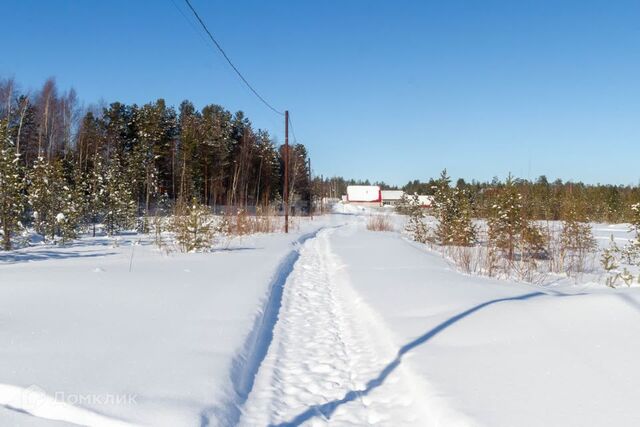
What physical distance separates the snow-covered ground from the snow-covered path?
0.06 ft

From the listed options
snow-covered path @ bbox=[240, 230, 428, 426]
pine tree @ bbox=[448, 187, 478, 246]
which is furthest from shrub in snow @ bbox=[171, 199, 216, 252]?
pine tree @ bbox=[448, 187, 478, 246]

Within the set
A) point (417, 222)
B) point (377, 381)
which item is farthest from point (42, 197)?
point (377, 381)

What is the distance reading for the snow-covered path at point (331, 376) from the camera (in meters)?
3.15

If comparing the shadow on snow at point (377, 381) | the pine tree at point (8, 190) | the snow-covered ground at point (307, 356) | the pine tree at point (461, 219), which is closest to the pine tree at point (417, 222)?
the pine tree at point (461, 219)

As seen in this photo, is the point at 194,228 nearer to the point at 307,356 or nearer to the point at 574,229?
the point at 307,356

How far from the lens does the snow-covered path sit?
10.3 feet

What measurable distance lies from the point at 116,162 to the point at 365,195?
3265 inches

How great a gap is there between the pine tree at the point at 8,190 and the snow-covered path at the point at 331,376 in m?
10.7

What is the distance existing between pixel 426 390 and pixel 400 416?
1.14 feet

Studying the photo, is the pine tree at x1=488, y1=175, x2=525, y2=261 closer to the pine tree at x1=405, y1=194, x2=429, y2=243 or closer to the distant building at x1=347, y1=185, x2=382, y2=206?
the pine tree at x1=405, y1=194, x2=429, y2=243

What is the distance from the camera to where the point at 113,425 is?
7.93 feet

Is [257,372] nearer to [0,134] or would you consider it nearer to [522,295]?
[522,295]

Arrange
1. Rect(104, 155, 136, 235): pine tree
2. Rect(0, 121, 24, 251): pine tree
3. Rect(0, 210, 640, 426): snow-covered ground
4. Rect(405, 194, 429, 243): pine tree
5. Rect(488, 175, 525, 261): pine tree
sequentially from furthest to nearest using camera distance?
1. Rect(104, 155, 136, 235): pine tree
2. Rect(405, 194, 429, 243): pine tree
3. Rect(0, 121, 24, 251): pine tree
4. Rect(488, 175, 525, 261): pine tree
5. Rect(0, 210, 640, 426): snow-covered ground

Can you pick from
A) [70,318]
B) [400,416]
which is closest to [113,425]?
[400,416]
